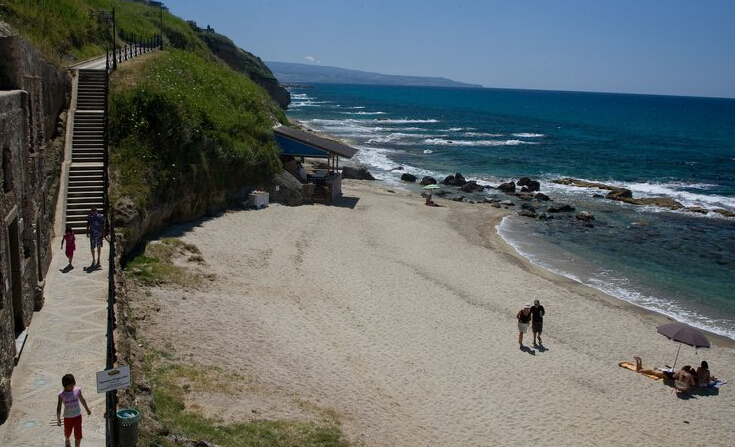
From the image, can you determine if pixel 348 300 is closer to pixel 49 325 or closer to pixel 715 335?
pixel 49 325

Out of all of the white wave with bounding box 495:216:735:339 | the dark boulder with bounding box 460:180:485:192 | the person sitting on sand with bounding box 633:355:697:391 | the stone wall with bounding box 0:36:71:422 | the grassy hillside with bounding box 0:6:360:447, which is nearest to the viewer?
the stone wall with bounding box 0:36:71:422

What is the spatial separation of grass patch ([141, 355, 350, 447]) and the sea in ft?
38.8

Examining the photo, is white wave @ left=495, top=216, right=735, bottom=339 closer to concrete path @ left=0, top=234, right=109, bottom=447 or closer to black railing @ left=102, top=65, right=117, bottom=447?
black railing @ left=102, top=65, right=117, bottom=447

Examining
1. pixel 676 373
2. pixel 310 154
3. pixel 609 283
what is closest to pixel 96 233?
pixel 676 373

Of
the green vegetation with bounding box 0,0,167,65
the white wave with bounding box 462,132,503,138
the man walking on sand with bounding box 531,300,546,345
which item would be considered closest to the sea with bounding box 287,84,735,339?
the white wave with bounding box 462,132,503,138

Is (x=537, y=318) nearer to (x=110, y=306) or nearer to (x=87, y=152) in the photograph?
(x=110, y=306)

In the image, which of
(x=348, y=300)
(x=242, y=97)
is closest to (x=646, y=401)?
(x=348, y=300)

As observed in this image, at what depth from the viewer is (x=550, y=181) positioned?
48844 mm

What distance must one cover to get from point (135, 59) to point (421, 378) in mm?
20633

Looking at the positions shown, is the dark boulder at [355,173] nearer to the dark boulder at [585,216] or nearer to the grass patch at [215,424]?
the dark boulder at [585,216]

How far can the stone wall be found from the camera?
9867 mm

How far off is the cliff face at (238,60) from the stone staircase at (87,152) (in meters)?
53.2

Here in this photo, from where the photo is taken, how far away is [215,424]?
11758 mm

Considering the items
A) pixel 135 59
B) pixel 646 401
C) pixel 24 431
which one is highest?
pixel 135 59
